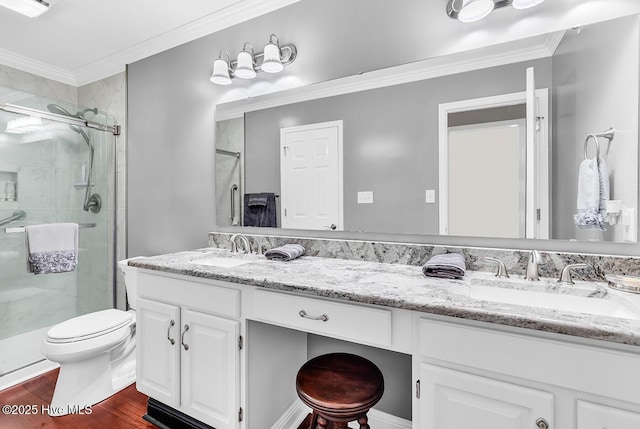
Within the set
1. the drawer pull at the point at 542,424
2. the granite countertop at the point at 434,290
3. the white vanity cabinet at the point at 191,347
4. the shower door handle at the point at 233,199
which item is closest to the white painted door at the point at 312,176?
the granite countertop at the point at 434,290

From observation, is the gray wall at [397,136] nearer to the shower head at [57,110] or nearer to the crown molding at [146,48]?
the crown molding at [146,48]

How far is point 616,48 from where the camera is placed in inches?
46.5

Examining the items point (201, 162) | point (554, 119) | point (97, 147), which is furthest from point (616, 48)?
point (97, 147)

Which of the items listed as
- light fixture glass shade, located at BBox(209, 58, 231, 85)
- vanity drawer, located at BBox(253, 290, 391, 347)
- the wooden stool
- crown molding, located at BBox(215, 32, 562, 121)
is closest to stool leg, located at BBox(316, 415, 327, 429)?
the wooden stool

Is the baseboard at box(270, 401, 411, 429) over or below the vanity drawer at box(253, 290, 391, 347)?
below

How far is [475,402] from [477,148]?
1013mm

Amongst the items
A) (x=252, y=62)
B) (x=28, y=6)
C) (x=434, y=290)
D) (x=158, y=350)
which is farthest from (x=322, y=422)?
(x=28, y=6)

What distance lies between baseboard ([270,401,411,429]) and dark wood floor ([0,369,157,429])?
72cm

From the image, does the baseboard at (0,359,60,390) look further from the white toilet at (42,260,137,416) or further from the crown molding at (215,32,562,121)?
the crown molding at (215,32,562,121)

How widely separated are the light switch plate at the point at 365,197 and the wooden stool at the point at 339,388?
2.53ft

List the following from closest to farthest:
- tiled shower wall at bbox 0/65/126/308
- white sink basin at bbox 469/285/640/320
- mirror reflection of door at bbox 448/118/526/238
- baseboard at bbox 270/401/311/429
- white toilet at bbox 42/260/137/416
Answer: white sink basin at bbox 469/285/640/320 → mirror reflection of door at bbox 448/118/526/238 → baseboard at bbox 270/401/311/429 → white toilet at bbox 42/260/137/416 → tiled shower wall at bbox 0/65/126/308

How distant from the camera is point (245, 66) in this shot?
1902 mm

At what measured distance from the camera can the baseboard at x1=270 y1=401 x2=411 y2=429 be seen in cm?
157

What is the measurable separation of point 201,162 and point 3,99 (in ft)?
4.64
